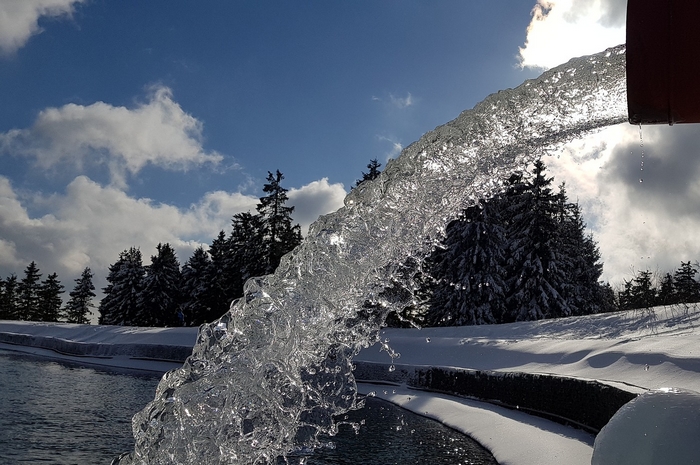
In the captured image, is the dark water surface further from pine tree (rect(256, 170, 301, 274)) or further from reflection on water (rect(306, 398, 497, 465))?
pine tree (rect(256, 170, 301, 274))

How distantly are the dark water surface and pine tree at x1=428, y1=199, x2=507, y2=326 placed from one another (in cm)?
1855

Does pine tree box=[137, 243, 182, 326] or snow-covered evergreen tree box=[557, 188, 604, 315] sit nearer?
snow-covered evergreen tree box=[557, 188, 604, 315]

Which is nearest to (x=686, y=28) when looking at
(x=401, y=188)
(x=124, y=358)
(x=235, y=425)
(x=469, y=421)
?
(x=401, y=188)

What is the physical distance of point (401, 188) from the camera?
4.57m

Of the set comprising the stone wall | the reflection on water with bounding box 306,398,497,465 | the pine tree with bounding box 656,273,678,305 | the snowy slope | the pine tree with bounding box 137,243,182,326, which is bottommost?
the reflection on water with bounding box 306,398,497,465

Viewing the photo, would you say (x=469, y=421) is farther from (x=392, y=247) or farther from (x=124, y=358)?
(x=124, y=358)

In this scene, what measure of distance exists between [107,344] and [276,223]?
24192 millimetres

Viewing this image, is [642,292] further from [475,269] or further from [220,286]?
[220,286]

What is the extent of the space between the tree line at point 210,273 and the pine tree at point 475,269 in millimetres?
14313

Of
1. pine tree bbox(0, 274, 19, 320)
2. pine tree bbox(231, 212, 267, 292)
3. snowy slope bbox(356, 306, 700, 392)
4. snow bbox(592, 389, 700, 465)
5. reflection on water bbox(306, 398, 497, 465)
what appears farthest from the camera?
pine tree bbox(0, 274, 19, 320)

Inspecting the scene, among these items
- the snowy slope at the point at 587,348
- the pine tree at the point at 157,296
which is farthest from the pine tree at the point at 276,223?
the snowy slope at the point at 587,348

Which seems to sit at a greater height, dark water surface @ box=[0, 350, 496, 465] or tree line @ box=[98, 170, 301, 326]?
tree line @ box=[98, 170, 301, 326]

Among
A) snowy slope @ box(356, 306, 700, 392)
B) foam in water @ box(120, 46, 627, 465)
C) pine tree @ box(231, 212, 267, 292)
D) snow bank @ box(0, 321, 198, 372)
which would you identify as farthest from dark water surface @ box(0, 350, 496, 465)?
→ pine tree @ box(231, 212, 267, 292)

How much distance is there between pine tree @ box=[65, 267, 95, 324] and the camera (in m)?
70.8
